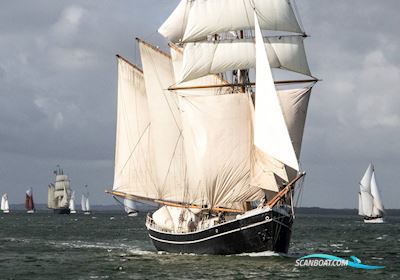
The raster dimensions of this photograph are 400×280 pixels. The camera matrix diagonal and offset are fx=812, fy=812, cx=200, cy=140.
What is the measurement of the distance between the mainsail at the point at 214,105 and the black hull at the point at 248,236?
2.40 m

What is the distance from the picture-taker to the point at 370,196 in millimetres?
149125

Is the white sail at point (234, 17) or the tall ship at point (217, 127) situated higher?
the white sail at point (234, 17)

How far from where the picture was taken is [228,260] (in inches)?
1948

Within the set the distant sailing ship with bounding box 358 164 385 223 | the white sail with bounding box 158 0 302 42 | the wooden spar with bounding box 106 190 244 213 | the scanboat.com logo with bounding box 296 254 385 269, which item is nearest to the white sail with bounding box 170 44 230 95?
the white sail with bounding box 158 0 302 42

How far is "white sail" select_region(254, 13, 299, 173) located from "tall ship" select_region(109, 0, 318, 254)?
0.08 metres

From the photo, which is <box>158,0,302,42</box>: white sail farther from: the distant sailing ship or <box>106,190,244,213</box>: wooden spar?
the distant sailing ship

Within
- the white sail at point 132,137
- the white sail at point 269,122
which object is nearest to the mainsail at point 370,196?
the white sail at point 132,137

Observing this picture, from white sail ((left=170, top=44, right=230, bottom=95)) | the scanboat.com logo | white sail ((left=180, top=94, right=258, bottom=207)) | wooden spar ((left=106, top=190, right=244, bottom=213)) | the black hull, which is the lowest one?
the scanboat.com logo

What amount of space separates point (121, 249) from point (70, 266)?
51.9ft

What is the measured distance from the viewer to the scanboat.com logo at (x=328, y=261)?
162 feet

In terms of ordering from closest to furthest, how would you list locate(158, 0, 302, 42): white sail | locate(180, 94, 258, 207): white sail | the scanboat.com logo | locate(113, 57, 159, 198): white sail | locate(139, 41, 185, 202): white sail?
the scanboat.com logo < locate(180, 94, 258, 207): white sail < locate(158, 0, 302, 42): white sail < locate(139, 41, 185, 202): white sail < locate(113, 57, 159, 198): white sail

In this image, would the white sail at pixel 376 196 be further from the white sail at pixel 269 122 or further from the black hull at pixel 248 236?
the white sail at pixel 269 122

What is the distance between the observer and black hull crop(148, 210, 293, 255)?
165 feet

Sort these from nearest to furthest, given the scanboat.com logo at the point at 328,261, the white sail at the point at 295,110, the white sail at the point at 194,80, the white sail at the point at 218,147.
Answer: the scanboat.com logo at the point at 328,261
the white sail at the point at 218,147
the white sail at the point at 295,110
the white sail at the point at 194,80
